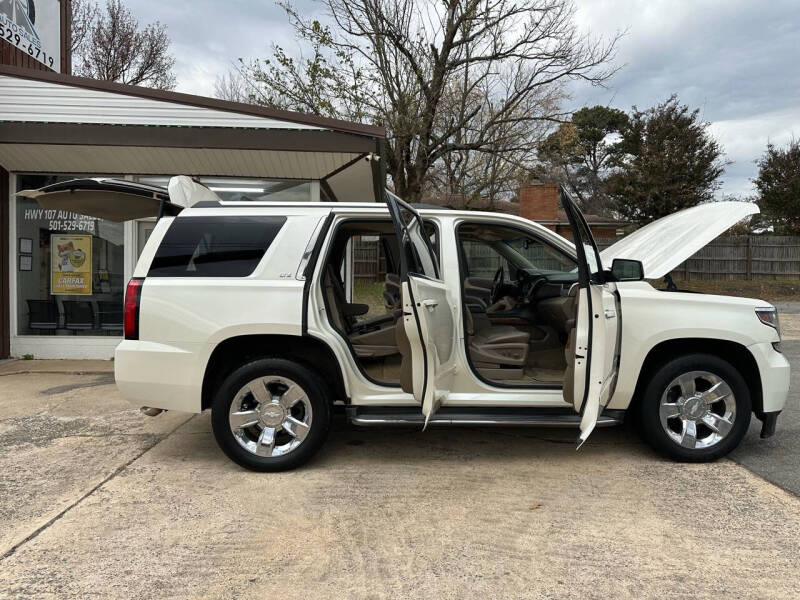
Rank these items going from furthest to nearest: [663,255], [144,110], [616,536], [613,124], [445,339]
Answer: [613,124] → [144,110] → [663,255] → [445,339] → [616,536]

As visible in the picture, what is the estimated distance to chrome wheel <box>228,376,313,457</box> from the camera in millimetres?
3936

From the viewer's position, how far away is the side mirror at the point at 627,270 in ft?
12.4

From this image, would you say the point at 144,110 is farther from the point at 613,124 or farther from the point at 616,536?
the point at 613,124

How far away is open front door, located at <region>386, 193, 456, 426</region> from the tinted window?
1.10 meters

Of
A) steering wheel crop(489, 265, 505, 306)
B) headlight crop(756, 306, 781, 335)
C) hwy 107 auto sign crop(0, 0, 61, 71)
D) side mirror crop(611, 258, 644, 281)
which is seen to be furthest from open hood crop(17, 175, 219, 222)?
hwy 107 auto sign crop(0, 0, 61, 71)

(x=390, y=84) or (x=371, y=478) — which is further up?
(x=390, y=84)

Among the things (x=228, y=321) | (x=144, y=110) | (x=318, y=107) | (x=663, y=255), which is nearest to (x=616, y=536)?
(x=663, y=255)

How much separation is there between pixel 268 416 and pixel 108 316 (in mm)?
5671

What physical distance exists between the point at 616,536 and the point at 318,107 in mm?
17602

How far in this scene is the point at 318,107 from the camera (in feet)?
60.6

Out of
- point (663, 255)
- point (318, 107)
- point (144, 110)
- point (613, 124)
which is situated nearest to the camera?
point (663, 255)

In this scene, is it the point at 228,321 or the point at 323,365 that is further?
the point at 323,365

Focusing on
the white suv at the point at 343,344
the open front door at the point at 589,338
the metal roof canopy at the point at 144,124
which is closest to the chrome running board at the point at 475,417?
the white suv at the point at 343,344

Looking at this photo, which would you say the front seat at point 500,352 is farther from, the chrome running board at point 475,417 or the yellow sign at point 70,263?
the yellow sign at point 70,263
